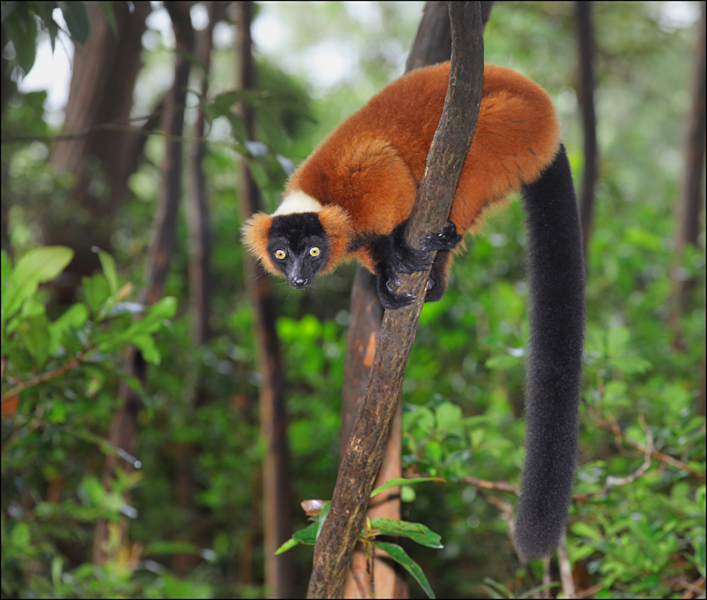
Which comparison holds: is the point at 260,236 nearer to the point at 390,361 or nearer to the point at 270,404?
the point at 390,361

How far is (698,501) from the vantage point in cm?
179

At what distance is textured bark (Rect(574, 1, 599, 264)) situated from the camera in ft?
9.77

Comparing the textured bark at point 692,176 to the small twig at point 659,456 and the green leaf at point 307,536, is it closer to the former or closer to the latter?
the small twig at point 659,456

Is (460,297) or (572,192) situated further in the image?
(460,297)

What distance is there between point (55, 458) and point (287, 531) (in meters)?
1.21

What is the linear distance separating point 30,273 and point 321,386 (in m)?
2.39

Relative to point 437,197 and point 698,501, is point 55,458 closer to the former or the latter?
point 437,197

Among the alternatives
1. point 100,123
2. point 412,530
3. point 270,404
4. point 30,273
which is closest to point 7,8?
point 30,273

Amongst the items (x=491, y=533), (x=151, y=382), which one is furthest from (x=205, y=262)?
(x=491, y=533)

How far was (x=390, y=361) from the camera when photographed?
119 cm

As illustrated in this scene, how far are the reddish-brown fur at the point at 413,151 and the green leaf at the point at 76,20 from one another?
2.65 ft

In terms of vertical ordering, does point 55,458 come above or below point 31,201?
below

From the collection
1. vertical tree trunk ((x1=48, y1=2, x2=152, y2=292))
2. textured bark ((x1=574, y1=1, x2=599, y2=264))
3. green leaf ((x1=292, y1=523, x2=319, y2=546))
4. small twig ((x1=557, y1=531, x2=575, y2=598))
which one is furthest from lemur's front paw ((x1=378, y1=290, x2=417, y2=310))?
vertical tree trunk ((x1=48, y1=2, x2=152, y2=292))

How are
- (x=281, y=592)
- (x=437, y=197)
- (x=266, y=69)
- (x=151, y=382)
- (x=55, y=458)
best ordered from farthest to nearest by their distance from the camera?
(x=266, y=69), (x=151, y=382), (x=281, y=592), (x=55, y=458), (x=437, y=197)
